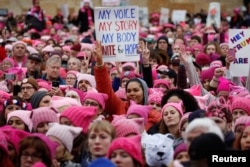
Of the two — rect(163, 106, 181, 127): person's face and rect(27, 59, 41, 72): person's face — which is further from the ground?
rect(27, 59, 41, 72): person's face

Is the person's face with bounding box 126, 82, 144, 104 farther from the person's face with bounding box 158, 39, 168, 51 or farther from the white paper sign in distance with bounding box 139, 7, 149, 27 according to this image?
the white paper sign in distance with bounding box 139, 7, 149, 27

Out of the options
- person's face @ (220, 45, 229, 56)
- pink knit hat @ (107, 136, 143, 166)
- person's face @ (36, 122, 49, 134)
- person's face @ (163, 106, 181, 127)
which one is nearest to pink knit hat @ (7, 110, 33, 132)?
person's face @ (36, 122, 49, 134)

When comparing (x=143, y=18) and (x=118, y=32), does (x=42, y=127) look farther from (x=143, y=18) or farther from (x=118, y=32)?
(x=143, y=18)

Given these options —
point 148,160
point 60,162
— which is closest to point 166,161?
point 148,160

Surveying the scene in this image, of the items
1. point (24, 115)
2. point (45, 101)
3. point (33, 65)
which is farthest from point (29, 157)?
point (33, 65)

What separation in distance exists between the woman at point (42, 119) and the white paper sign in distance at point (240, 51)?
4.95m

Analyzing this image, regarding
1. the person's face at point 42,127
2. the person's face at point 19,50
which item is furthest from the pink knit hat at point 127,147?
the person's face at point 19,50

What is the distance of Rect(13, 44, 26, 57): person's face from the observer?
715 inches

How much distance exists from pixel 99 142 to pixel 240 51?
23.0 ft

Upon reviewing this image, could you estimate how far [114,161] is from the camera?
8.98 meters

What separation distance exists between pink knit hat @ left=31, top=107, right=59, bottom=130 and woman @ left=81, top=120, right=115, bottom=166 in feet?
4.45

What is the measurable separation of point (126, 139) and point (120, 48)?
635 cm

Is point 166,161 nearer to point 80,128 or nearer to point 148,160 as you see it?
point 148,160

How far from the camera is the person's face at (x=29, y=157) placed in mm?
9264
